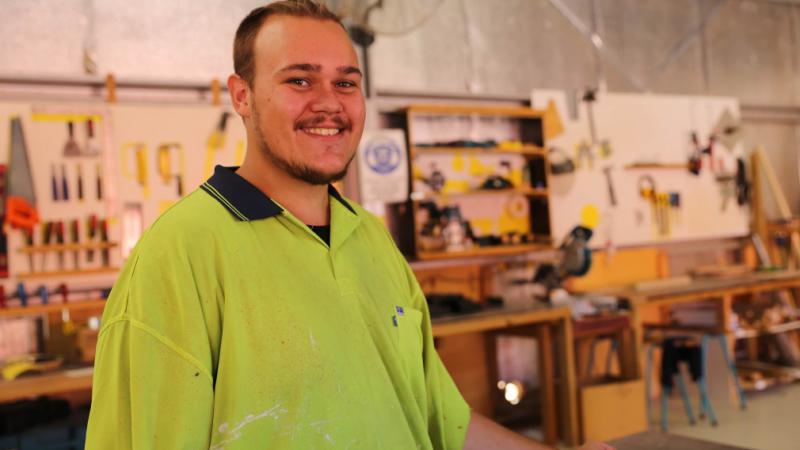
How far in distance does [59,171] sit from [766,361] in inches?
→ 211

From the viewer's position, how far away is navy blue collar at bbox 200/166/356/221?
3.72ft

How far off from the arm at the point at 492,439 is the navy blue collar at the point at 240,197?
0.56 metres

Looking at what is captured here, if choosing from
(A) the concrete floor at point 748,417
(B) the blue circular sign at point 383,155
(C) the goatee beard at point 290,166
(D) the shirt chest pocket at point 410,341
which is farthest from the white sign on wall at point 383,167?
(C) the goatee beard at point 290,166

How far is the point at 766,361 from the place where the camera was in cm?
603

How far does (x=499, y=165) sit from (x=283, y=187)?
12.7 feet

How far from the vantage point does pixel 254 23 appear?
122cm

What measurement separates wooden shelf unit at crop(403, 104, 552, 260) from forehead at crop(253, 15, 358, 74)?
10.8ft

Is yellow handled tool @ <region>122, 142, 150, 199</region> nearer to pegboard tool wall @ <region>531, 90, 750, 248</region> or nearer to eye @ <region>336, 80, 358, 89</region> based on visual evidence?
pegboard tool wall @ <region>531, 90, 750, 248</region>

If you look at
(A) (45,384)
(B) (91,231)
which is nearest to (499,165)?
(B) (91,231)

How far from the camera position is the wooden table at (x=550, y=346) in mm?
4051

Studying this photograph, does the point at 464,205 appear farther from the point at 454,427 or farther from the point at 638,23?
the point at 454,427

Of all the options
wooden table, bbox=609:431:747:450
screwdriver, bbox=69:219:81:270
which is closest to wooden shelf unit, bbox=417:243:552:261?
screwdriver, bbox=69:219:81:270

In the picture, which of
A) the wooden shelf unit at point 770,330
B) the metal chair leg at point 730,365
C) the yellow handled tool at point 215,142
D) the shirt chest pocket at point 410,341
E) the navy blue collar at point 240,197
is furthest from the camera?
the wooden shelf unit at point 770,330

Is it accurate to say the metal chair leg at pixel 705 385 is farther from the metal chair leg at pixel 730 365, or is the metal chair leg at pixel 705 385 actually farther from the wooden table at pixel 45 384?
the wooden table at pixel 45 384
